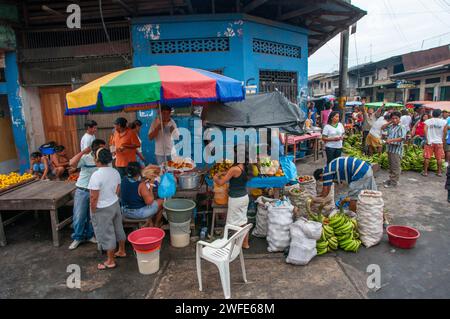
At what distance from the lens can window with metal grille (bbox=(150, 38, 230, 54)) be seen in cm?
786

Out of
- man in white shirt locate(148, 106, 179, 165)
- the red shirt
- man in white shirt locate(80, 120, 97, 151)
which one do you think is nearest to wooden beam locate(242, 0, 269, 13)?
man in white shirt locate(148, 106, 179, 165)

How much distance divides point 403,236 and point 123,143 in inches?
197

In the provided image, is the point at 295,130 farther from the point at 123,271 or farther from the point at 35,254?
the point at 35,254

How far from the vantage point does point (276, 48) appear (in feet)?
29.6

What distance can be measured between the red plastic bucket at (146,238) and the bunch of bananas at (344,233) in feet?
8.38

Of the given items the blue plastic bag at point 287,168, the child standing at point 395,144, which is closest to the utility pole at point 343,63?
the child standing at point 395,144

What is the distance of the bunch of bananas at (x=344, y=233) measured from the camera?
14.9 ft

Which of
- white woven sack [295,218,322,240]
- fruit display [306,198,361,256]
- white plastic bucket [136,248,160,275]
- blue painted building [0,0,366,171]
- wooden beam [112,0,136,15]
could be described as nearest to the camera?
white plastic bucket [136,248,160,275]

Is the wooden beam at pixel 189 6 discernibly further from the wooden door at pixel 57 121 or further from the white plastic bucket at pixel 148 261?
the white plastic bucket at pixel 148 261

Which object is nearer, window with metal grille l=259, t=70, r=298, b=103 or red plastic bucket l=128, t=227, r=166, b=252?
red plastic bucket l=128, t=227, r=166, b=252

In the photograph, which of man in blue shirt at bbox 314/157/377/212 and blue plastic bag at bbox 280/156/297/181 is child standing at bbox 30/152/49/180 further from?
man in blue shirt at bbox 314/157/377/212

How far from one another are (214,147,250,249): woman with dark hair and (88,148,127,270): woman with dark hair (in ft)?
4.89
